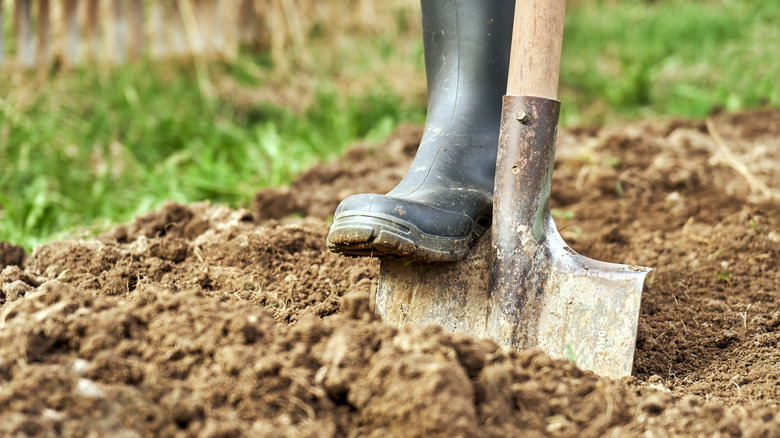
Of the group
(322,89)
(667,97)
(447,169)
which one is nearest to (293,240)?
(447,169)

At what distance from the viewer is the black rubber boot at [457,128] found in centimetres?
136

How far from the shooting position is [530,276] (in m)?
1.34

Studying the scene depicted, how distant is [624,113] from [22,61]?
377cm

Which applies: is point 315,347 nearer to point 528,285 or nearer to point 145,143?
point 528,285

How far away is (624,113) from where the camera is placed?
436cm

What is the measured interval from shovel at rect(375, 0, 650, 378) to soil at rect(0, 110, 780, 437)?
0.13 metres

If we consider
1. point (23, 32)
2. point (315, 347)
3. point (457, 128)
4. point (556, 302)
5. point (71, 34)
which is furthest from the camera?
point (71, 34)

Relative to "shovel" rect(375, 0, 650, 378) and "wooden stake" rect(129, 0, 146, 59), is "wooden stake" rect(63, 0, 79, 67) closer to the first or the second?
"wooden stake" rect(129, 0, 146, 59)

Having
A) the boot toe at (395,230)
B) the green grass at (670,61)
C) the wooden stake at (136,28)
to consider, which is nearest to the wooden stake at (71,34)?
the wooden stake at (136,28)

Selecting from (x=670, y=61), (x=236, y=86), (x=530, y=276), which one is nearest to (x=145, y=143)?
(x=236, y=86)

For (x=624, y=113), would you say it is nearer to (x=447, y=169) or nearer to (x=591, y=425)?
(x=447, y=169)

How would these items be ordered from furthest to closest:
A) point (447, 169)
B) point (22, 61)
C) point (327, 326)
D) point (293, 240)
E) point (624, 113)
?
point (624, 113), point (22, 61), point (293, 240), point (447, 169), point (327, 326)

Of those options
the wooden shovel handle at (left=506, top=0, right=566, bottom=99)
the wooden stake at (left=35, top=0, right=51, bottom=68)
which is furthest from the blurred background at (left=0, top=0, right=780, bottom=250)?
the wooden shovel handle at (left=506, top=0, right=566, bottom=99)

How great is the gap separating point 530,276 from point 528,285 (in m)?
0.02
